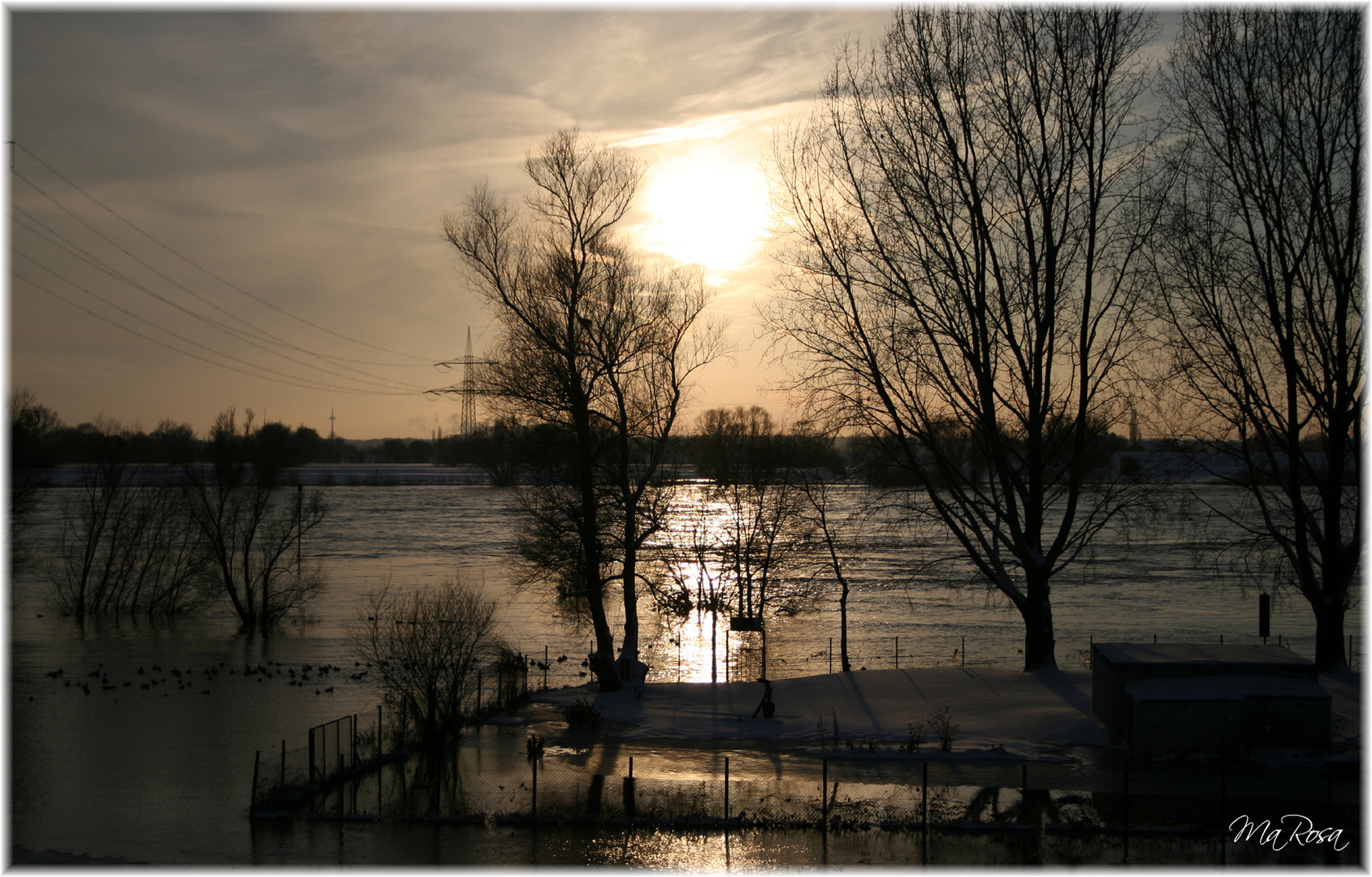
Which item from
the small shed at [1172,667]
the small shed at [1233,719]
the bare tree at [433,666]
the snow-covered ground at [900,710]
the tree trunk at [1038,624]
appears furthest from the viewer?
the tree trunk at [1038,624]

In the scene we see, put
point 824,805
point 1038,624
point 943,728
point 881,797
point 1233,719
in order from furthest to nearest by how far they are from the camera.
Answer: point 1038,624
point 943,728
point 1233,719
point 881,797
point 824,805

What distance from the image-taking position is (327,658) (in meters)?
38.3

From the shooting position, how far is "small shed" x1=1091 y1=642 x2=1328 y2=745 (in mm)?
17547

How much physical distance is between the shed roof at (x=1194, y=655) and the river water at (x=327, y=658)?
8623mm

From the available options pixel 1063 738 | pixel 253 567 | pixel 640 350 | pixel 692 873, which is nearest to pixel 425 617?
pixel 640 350

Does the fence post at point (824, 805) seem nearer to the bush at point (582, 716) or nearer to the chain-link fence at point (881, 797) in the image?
the chain-link fence at point (881, 797)

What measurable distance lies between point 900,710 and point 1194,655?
20.1ft

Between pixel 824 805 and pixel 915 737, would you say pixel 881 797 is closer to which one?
pixel 824 805

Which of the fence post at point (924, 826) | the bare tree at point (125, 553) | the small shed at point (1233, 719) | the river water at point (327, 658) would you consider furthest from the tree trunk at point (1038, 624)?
the bare tree at point (125, 553)

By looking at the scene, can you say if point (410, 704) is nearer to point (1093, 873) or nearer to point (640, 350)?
point (640, 350)

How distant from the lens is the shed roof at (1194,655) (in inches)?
706

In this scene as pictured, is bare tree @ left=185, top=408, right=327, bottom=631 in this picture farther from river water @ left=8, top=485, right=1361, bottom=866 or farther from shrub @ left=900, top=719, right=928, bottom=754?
shrub @ left=900, top=719, right=928, bottom=754

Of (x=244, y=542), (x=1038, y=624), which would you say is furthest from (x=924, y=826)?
(x=244, y=542)

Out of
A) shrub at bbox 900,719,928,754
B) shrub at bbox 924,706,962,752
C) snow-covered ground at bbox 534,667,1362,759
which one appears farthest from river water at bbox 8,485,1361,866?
snow-covered ground at bbox 534,667,1362,759
